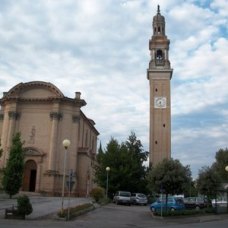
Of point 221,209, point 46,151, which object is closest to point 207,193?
point 221,209

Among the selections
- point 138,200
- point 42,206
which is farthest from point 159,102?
point 42,206

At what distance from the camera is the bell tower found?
2945 inches

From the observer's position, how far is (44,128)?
195 ft

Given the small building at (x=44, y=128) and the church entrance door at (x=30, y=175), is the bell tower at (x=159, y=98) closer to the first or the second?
the small building at (x=44, y=128)

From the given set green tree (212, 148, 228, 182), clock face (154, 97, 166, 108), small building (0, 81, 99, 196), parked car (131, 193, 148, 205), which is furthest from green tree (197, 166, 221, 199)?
green tree (212, 148, 228, 182)

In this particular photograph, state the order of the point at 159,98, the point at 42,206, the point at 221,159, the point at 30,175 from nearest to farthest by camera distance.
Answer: the point at 42,206 < the point at 30,175 < the point at 159,98 < the point at 221,159

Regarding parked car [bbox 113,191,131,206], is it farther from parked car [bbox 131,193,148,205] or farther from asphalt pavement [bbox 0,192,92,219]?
asphalt pavement [bbox 0,192,92,219]

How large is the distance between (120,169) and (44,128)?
1372cm

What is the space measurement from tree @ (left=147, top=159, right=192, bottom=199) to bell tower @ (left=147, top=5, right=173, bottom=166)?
4178cm

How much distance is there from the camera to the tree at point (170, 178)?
97.9ft

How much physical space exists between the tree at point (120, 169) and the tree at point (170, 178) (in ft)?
74.0

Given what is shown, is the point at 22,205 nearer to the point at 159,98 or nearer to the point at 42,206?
the point at 42,206

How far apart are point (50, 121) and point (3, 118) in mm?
7641

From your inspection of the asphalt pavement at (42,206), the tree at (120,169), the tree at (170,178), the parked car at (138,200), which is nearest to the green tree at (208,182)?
the tree at (170,178)
